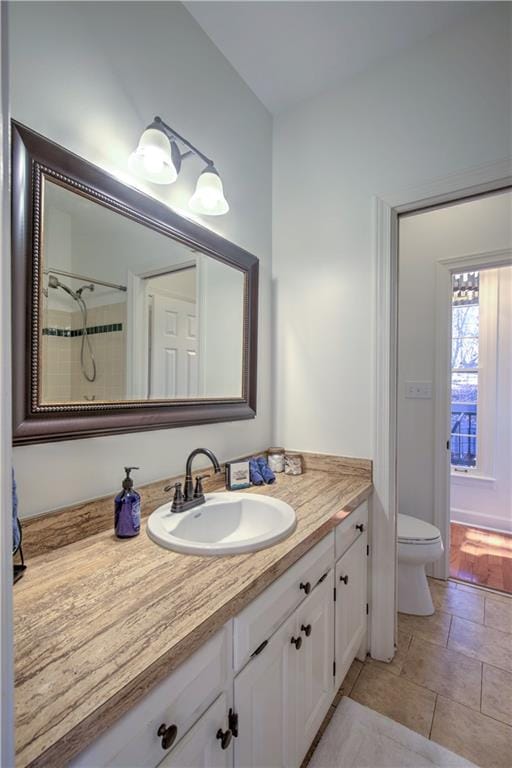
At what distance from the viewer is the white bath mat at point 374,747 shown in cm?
119

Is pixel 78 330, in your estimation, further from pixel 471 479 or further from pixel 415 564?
pixel 471 479

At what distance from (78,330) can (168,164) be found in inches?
25.7

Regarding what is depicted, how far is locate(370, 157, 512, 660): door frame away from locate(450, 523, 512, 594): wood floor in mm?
1019

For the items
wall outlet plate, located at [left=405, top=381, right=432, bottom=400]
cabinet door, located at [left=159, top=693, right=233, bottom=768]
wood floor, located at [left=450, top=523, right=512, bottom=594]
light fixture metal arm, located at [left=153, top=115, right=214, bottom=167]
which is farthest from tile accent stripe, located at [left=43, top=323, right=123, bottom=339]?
wood floor, located at [left=450, top=523, right=512, bottom=594]

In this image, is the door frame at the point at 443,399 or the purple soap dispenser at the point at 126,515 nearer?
the purple soap dispenser at the point at 126,515

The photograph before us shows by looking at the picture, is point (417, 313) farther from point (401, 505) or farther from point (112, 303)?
point (112, 303)

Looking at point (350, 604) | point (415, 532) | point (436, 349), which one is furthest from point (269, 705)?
point (436, 349)

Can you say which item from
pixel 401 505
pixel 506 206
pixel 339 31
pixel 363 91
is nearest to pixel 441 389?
pixel 401 505

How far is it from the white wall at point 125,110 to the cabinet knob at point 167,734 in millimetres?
589

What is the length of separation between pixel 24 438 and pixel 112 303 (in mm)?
471

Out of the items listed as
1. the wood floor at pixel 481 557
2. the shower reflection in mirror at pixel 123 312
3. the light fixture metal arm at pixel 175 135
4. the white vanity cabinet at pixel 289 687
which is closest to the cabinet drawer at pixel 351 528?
the white vanity cabinet at pixel 289 687

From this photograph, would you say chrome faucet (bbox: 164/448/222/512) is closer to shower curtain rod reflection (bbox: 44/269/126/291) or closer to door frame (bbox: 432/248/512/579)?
shower curtain rod reflection (bbox: 44/269/126/291)

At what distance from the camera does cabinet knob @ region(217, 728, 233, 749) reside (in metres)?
0.74

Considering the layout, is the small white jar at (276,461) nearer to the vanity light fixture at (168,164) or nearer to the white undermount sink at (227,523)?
the white undermount sink at (227,523)
